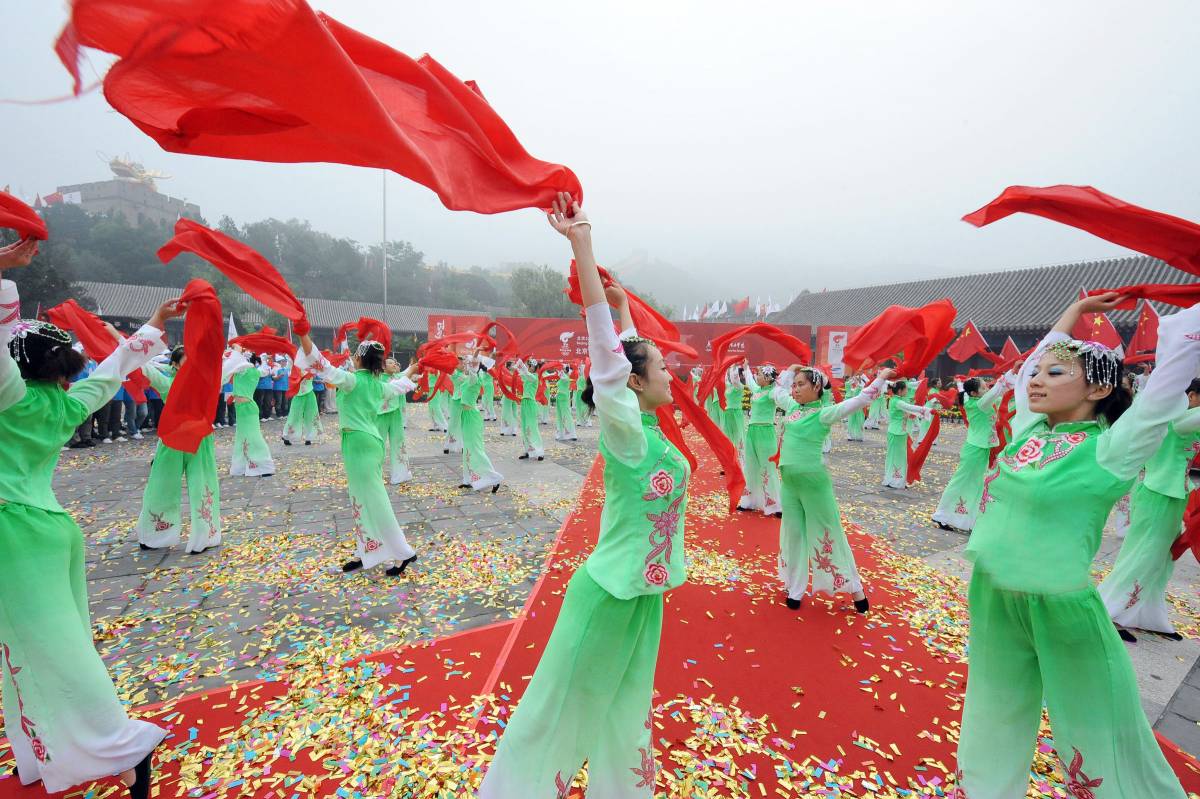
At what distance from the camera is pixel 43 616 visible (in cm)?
201

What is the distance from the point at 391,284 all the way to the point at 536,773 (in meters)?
58.4

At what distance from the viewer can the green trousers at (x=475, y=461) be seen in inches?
318

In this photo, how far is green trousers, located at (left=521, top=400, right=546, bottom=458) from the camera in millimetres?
11227

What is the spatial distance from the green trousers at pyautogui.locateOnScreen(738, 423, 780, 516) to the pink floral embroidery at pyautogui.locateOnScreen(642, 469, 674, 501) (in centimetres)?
556

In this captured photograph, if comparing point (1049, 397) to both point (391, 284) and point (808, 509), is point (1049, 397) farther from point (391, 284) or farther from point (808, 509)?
point (391, 284)

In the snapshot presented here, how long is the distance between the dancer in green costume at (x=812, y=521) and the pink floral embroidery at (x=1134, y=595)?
2.02 metres

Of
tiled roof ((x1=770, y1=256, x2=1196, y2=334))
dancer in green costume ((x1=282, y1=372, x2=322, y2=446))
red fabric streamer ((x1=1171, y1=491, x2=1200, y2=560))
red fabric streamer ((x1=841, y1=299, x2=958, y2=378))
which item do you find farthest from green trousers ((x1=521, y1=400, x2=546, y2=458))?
tiled roof ((x1=770, y1=256, x2=1196, y2=334))

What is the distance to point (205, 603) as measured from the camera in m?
4.08

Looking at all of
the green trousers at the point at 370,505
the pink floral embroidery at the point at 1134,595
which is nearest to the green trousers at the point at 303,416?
the green trousers at the point at 370,505

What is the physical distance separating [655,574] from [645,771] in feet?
2.41

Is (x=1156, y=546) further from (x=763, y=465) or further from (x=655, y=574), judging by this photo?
(x=655, y=574)

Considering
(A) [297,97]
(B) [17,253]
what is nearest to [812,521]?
(A) [297,97]

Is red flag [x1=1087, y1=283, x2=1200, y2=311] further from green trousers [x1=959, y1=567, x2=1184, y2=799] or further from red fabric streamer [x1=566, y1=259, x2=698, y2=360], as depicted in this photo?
red fabric streamer [x1=566, y1=259, x2=698, y2=360]

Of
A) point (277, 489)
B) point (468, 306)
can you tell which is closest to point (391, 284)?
point (468, 306)
